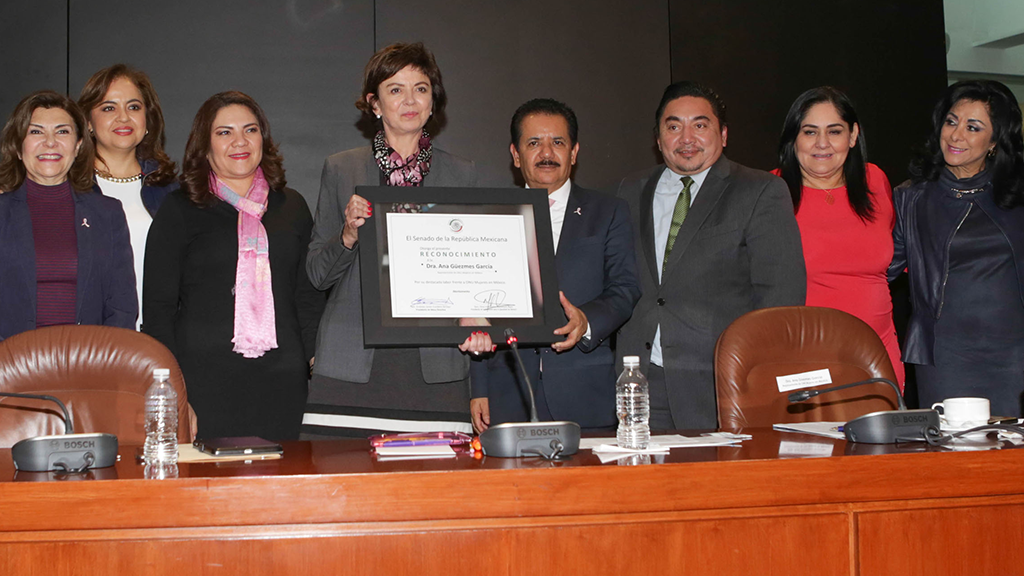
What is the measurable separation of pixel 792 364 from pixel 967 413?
0.48m

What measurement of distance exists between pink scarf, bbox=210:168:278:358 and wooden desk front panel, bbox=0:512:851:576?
66.4 inches

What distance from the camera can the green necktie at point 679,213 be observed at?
3.28m

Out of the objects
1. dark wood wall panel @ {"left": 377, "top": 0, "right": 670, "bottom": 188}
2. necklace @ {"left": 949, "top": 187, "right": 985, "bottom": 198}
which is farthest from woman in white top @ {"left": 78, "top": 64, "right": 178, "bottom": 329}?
necklace @ {"left": 949, "top": 187, "right": 985, "bottom": 198}

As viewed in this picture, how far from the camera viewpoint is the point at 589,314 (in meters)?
2.91

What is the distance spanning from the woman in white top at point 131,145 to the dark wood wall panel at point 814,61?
9.03 ft

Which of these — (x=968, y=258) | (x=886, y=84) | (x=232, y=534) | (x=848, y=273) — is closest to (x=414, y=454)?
(x=232, y=534)

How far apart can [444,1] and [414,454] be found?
3331mm

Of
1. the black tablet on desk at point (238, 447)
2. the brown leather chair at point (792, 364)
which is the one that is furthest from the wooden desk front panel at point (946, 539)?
the black tablet on desk at point (238, 447)

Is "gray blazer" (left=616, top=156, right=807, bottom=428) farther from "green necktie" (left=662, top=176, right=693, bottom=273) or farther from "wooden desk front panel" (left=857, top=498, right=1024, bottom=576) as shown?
"wooden desk front panel" (left=857, top=498, right=1024, bottom=576)

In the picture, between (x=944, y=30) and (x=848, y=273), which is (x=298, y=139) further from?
(x=944, y=30)

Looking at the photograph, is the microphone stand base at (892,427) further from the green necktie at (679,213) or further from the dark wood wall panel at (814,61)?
the dark wood wall panel at (814,61)
